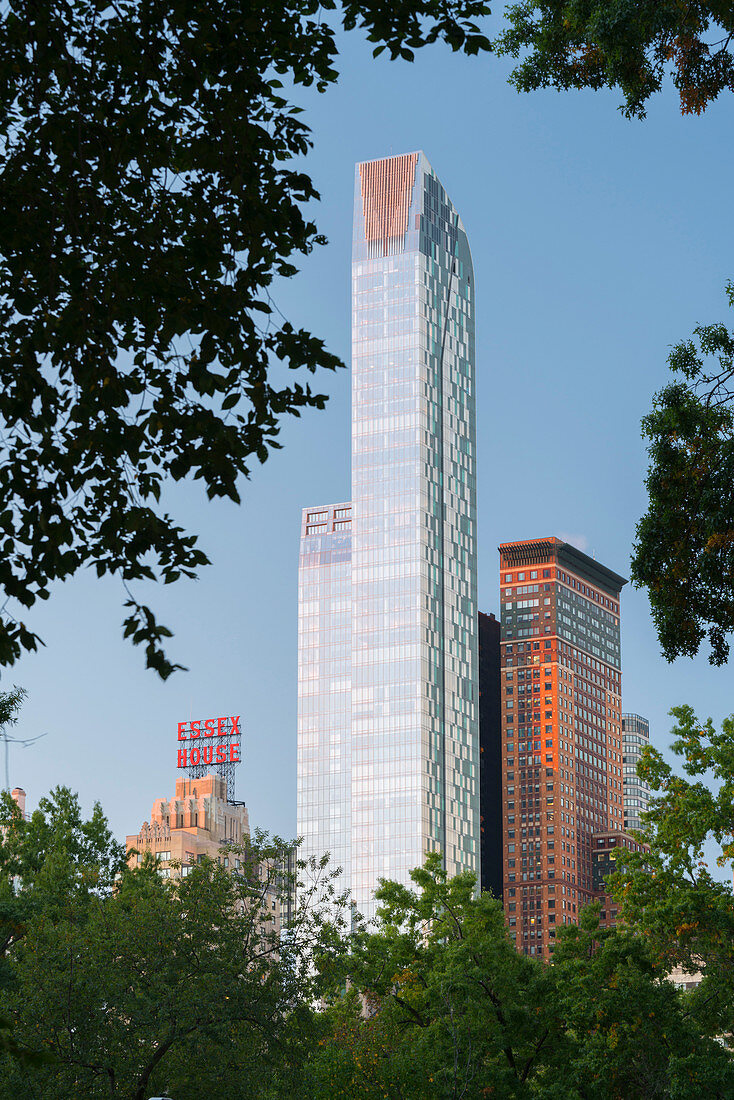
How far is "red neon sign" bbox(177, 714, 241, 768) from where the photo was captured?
554ft

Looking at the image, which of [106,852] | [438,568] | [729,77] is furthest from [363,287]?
[729,77]

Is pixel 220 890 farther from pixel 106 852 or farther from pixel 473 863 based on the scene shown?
pixel 473 863

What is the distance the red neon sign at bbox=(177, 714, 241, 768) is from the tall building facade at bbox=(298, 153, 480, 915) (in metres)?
14.9

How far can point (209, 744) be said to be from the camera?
171 meters

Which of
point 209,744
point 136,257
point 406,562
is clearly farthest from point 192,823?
point 136,257

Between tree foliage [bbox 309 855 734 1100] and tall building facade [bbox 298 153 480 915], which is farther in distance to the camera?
tall building facade [bbox 298 153 480 915]

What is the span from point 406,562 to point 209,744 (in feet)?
107

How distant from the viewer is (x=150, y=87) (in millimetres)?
10562

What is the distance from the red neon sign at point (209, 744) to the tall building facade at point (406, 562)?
14.9m

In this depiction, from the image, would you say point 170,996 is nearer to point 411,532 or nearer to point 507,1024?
point 507,1024

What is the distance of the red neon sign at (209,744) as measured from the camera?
168875mm

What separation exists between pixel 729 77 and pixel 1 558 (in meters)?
13.5

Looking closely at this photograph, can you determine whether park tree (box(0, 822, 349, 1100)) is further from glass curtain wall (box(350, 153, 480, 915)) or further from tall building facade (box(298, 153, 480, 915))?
tall building facade (box(298, 153, 480, 915))

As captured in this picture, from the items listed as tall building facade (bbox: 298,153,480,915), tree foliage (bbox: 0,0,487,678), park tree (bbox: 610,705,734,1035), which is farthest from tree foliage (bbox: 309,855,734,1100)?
tall building facade (bbox: 298,153,480,915)
